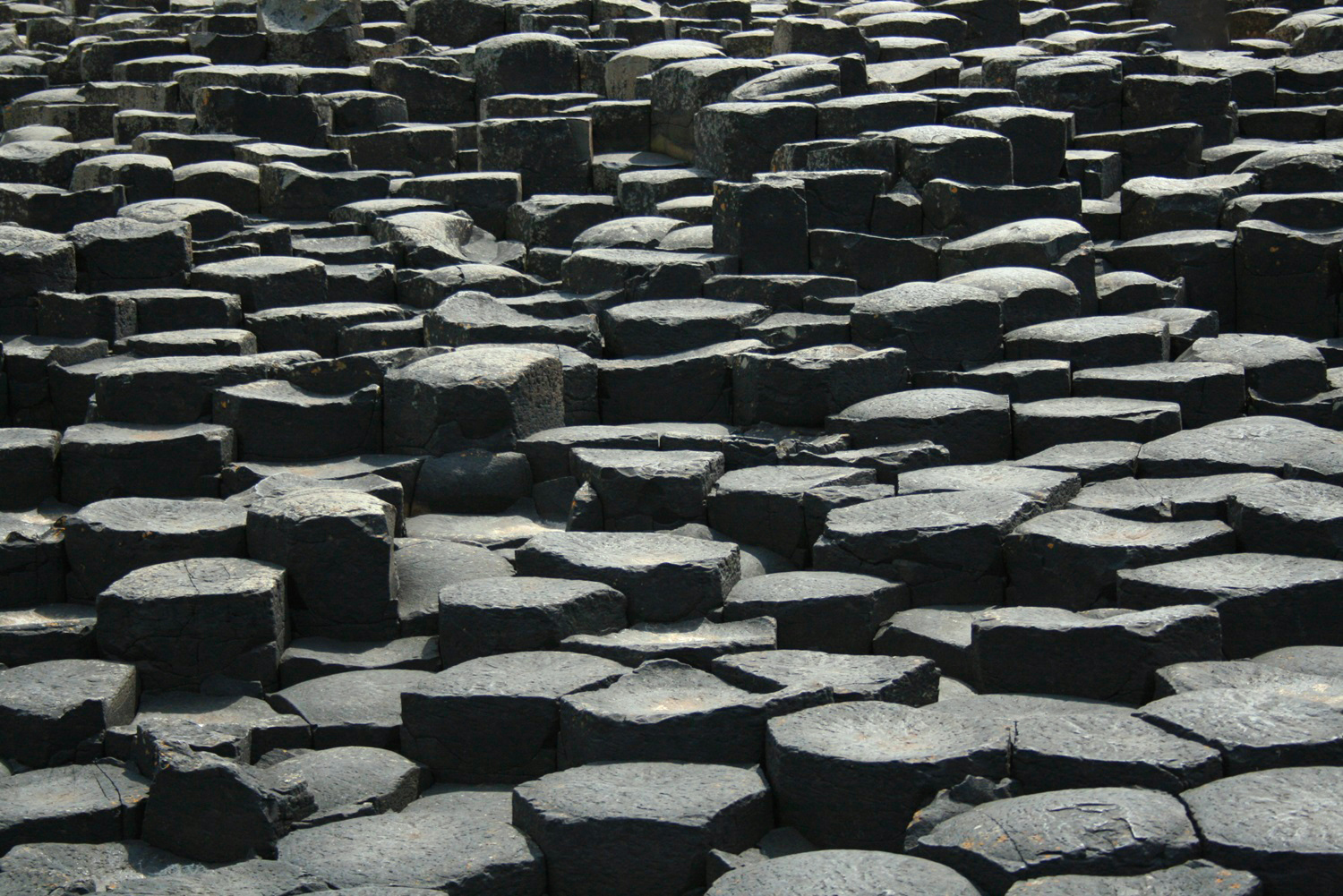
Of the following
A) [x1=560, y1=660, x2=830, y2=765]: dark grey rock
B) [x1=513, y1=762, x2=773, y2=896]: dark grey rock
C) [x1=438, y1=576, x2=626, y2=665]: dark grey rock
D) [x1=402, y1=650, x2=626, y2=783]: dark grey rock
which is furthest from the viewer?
[x1=438, y1=576, x2=626, y2=665]: dark grey rock

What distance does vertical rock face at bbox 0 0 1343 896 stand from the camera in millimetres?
4262

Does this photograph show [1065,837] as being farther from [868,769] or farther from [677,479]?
[677,479]

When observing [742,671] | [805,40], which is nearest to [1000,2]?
[805,40]

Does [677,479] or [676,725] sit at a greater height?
[677,479]

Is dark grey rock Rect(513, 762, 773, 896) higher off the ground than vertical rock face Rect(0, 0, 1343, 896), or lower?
lower

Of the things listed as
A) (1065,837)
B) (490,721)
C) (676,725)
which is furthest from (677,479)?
(1065,837)

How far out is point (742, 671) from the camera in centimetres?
488

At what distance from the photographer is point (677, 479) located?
6250 mm

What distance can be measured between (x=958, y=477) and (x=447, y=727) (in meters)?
2.47

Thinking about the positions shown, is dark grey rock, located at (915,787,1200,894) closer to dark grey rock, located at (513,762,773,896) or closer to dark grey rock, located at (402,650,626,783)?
dark grey rock, located at (513,762,773,896)

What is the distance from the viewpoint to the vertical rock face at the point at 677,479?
14.0ft

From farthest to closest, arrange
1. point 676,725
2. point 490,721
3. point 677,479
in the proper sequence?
point 677,479, point 490,721, point 676,725

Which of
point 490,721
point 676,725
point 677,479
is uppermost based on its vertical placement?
point 677,479

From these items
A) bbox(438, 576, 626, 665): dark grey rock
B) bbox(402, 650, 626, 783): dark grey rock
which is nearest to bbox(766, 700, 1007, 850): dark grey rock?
bbox(402, 650, 626, 783): dark grey rock
